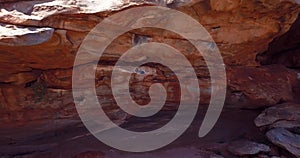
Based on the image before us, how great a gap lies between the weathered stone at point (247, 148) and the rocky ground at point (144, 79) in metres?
0.01

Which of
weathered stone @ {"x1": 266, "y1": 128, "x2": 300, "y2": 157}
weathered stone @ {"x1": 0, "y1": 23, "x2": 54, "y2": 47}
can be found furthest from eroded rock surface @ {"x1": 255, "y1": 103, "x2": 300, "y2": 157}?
weathered stone @ {"x1": 0, "y1": 23, "x2": 54, "y2": 47}

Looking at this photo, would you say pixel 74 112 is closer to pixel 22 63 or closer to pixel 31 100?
pixel 31 100

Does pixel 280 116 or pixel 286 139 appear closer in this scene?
pixel 286 139

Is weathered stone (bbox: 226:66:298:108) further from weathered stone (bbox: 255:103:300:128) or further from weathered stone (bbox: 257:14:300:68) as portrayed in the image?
weathered stone (bbox: 257:14:300:68)

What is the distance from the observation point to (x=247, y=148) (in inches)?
180

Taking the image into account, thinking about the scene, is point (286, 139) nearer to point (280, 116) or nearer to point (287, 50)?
point (280, 116)

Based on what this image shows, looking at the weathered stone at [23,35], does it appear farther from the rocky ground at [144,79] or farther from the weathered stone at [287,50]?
the weathered stone at [287,50]

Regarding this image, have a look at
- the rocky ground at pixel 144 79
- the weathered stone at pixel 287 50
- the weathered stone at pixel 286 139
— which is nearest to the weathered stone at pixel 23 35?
the rocky ground at pixel 144 79

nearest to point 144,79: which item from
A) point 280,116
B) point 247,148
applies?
point 247,148

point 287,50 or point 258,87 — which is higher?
point 287,50

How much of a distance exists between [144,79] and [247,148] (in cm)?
195

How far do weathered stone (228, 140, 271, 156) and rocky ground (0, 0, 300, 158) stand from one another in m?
0.01

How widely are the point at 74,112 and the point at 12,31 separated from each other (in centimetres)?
197

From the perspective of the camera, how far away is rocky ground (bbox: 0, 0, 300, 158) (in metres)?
3.84
